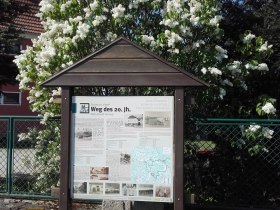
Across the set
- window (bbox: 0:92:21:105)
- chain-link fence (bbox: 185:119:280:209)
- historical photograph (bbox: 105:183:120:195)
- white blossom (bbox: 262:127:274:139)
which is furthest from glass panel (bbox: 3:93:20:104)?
historical photograph (bbox: 105:183:120:195)

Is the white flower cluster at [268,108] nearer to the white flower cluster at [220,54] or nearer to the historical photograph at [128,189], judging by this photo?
the white flower cluster at [220,54]

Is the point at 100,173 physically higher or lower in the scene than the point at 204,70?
lower

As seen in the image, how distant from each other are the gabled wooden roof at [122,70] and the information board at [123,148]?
0.66 feet

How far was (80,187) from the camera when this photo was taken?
5898 millimetres

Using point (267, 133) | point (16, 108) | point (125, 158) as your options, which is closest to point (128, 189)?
point (125, 158)

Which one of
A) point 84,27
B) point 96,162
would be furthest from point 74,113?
point 84,27

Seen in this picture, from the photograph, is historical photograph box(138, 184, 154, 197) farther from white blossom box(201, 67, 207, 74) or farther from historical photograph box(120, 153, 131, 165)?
white blossom box(201, 67, 207, 74)

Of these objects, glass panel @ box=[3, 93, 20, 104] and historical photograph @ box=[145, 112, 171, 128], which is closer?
historical photograph @ box=[145, 112, 171, 128]

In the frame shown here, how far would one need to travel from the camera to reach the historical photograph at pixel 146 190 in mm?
5758

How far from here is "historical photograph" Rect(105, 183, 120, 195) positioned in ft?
19.1

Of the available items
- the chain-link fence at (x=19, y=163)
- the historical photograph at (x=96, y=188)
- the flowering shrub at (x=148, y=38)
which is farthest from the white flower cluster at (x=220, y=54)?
the chain-link fence at (x=19, y=163)

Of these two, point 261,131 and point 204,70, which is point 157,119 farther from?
point 261,131

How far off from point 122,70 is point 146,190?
143cm

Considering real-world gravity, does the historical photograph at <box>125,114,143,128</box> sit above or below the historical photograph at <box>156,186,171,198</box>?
above
